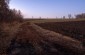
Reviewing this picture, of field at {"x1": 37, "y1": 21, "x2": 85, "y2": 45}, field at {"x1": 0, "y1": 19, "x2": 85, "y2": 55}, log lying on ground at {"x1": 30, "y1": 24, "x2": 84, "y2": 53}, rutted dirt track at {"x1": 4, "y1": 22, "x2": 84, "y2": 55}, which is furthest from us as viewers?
field at {"x1": 37, "y1": 21, "x2": 85, "y2": 45}

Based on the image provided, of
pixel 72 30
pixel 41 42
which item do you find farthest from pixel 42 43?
pixel 72 30

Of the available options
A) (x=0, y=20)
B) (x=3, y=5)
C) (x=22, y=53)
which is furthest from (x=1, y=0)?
(x=22, y=53)

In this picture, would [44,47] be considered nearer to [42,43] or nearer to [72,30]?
[42,43]

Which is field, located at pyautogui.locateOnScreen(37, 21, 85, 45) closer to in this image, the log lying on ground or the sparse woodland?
the sparse woodland

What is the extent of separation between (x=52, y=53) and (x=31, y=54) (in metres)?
1.36

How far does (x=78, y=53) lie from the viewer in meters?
12.1

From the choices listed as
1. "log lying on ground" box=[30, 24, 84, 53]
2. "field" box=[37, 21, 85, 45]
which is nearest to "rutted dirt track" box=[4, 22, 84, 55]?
"log lying on ground" box=[30, 24, 84, 53]

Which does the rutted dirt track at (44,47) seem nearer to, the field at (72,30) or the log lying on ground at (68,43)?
the log lying on ground at (68,43)

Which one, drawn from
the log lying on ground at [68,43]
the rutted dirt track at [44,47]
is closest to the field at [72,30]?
the log lying on ground at [68,43]

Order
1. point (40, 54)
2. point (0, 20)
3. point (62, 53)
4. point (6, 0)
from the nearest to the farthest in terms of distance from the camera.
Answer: point (40, 54), point (62, 53), point (0, 20), point (6, 0)

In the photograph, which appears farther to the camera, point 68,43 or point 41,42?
point 41,42

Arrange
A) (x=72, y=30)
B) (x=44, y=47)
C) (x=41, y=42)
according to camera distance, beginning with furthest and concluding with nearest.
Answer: (x=72, y=30), (x=41, y=42), (x=44, y=47)

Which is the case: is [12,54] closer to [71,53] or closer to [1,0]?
[71,53]

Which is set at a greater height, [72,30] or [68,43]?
[68,43]
